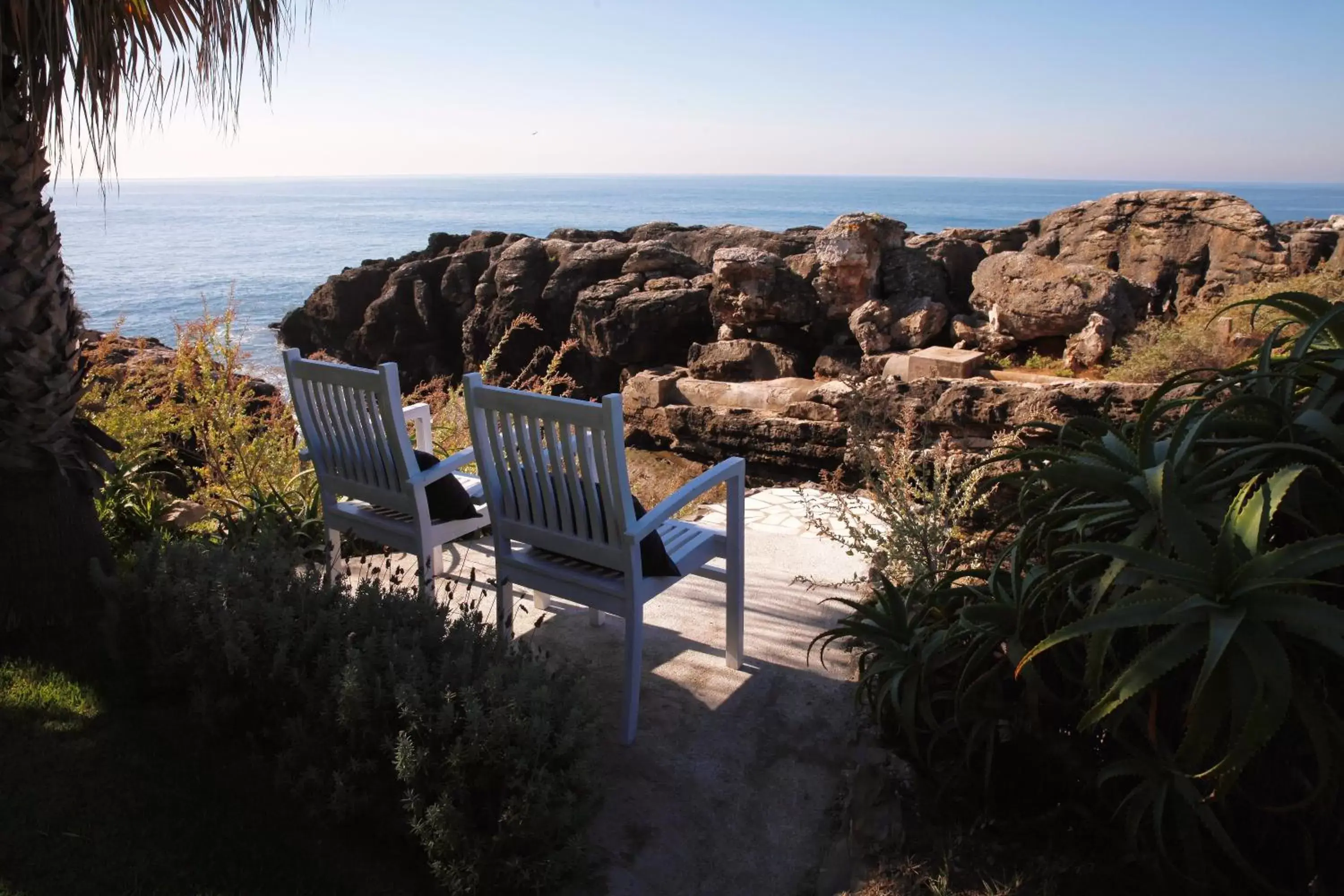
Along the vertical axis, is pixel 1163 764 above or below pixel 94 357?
below

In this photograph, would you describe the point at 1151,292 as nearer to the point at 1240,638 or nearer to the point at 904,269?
the point at 904,269

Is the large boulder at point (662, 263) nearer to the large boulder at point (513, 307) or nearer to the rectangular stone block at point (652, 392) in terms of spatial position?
the large boulder at point (513, 307)

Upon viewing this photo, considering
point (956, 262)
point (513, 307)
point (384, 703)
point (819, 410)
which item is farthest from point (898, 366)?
point (513, 307)

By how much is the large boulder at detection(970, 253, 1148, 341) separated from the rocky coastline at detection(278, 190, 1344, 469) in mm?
21

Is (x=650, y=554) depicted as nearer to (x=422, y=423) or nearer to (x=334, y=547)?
(x=334, y=547)

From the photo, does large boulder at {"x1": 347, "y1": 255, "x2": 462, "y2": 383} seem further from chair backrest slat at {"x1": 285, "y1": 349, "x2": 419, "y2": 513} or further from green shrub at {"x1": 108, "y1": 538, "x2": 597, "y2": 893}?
green shrub at {"x1": 108, "y1": 538, "x2": 597, "y2": 893}

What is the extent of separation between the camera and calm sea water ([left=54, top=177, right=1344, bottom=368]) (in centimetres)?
3234

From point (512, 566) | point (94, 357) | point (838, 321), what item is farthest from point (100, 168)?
point (838, 321)

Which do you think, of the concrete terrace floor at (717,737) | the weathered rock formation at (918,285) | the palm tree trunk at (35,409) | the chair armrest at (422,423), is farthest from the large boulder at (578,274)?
the palm tree trunk at (35,409)

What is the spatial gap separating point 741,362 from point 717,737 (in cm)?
852

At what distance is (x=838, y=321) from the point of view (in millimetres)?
12562

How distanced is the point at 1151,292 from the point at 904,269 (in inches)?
118

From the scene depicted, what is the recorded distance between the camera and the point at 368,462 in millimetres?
3520

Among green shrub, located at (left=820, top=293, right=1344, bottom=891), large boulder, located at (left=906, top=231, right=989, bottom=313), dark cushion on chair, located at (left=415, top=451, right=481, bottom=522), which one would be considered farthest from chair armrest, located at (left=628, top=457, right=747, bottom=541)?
large boulder, located at (left=906, top=231, right=989, bottom=313)
